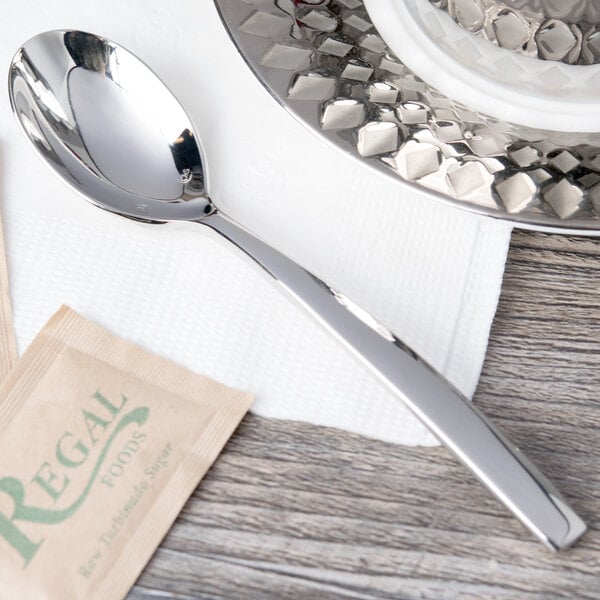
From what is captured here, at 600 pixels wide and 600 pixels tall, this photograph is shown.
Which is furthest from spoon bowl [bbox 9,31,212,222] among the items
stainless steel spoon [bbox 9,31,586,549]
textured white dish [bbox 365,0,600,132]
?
textured white dish [bbox 365,0,600,132]

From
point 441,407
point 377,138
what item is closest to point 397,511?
point 441,407

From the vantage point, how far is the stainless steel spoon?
0.32m

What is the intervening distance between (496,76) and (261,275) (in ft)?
0.49

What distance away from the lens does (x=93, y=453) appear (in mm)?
331

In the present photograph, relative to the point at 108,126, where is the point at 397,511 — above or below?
below

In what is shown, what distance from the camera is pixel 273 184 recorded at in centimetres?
41

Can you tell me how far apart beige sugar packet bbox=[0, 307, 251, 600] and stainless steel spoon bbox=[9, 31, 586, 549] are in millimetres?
54

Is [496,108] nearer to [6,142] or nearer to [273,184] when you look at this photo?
[273,184]

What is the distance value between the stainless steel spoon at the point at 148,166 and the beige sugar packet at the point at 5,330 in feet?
0.17

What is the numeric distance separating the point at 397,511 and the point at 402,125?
0.56ft

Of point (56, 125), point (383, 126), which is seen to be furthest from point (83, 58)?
point (383, 126)

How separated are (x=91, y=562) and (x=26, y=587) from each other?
0.02 m

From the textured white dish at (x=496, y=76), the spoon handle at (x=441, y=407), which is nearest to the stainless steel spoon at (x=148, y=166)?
the spoon handle at (x=441, y=407)

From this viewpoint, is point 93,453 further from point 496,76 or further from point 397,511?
A: point 496,76
